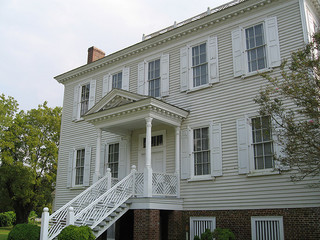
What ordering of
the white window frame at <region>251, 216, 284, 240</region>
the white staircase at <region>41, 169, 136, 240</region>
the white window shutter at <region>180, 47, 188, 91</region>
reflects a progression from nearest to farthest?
1. the white window frame at <region>251, 216, 284, 240</region>
2. the white staircase at <region>41, 169, 136, 240</region>
3. the white window shutter at <region>180, 47, 188, 91</region>

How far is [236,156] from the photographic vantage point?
1285cm

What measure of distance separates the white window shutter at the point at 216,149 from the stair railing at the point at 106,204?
323 cm

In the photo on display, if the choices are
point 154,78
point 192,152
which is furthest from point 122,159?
point 154,78

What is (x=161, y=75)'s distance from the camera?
1614 cm

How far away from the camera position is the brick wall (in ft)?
35.1

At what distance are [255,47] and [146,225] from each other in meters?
8.09

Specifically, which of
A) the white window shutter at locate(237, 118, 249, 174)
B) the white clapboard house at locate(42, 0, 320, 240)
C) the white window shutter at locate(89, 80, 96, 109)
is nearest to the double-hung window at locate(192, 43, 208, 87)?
the white clapboard house at locate(42, 0, 320, 240)

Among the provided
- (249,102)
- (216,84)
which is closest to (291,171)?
(249,102)

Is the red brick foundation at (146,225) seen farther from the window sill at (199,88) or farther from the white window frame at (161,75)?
the white window frame at (161,75)

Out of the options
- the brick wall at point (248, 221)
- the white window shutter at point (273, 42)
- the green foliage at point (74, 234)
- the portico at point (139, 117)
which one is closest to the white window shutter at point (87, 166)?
the portico at point (139, 117)

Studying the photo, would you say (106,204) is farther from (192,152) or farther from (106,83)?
(106,83)

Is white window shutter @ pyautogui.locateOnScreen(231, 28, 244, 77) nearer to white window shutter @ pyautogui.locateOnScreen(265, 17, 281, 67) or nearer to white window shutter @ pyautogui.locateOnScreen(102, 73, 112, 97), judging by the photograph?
white window shutter @ pyautogui.locateOnScreen(265, 17, 281, 67)

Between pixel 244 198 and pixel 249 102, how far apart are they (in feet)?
12.1

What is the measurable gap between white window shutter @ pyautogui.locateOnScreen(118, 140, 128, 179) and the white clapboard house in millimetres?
69
